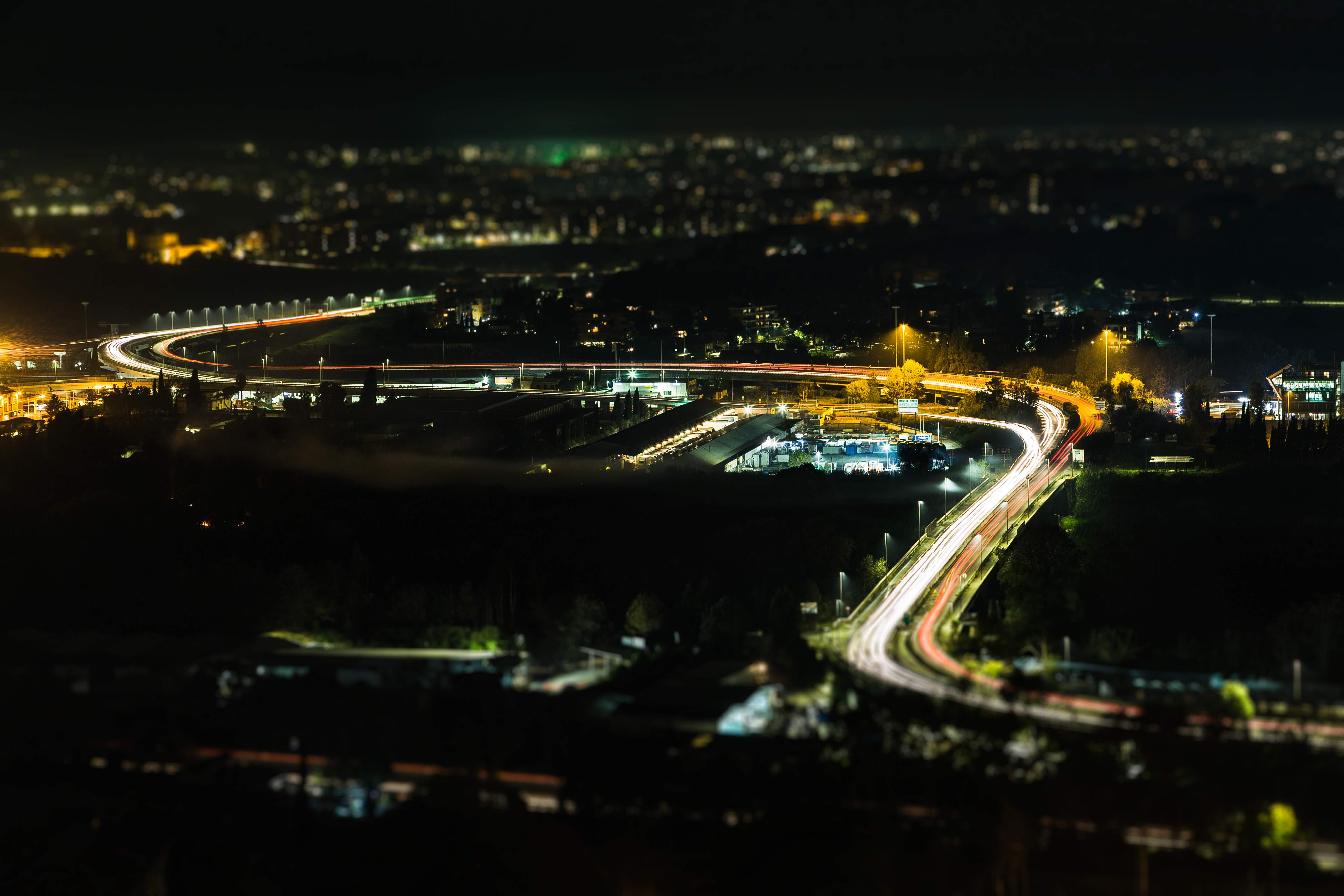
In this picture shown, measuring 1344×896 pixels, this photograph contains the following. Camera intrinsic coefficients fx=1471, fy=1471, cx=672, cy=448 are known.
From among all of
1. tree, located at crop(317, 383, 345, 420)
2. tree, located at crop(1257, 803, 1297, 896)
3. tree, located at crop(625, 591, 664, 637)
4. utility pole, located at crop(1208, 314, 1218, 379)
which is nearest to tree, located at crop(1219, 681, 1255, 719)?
tree, located at crop(1257, 803, 1297, 896)

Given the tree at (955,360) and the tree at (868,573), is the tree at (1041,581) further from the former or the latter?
the tree at (955,360)

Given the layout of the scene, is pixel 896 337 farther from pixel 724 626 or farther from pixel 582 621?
pixel 582 621

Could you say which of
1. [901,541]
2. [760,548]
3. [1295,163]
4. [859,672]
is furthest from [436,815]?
[1295,163]

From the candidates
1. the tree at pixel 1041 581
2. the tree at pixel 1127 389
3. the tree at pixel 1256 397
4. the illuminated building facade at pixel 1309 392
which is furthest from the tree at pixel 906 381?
the tree at pixel 1041 581

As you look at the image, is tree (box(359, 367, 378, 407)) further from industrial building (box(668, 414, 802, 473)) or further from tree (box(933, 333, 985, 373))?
tree (box(933, 333, 985, 373))

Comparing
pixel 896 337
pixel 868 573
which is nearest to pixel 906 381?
pixel 896 337
